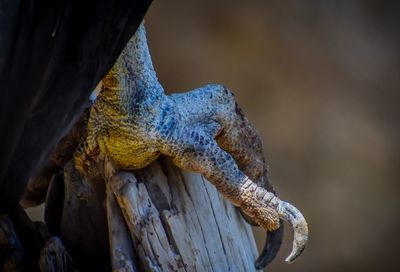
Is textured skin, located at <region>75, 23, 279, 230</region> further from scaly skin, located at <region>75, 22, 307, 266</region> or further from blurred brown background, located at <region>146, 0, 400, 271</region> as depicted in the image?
blurred brown background, located at <region>146, 0, 400, 271</region>

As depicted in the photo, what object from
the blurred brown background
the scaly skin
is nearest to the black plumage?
the scaly skin

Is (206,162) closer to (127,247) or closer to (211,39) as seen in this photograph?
(127,247)

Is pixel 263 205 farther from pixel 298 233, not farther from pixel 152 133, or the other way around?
pixel 152 133

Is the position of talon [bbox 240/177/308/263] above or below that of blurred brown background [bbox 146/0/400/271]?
below

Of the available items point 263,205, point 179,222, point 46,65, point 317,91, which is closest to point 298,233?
point 263,205

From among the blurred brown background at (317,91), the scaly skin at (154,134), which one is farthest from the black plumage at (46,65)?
the blurred brown background at (317,91)

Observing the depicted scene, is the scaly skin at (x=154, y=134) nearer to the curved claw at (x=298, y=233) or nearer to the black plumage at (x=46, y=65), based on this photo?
the curved claw at (x=298, y=233)
